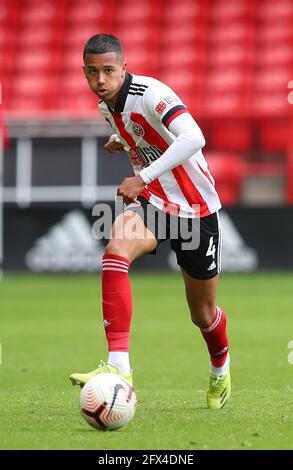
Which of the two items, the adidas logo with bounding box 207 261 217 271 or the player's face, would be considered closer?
the player's face

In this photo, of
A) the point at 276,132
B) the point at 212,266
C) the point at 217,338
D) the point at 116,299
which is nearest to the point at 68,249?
the point at 276,132

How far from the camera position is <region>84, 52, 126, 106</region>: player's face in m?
5.48

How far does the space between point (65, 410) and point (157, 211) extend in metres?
1.16

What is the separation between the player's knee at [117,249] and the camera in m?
5.39

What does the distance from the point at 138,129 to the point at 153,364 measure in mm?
2854

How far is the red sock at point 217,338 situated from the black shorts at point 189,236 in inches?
13.6

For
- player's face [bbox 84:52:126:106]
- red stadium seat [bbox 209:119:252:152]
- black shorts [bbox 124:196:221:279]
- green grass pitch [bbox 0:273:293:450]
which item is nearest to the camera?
green grass pitch [bbox 0:273:293:450]

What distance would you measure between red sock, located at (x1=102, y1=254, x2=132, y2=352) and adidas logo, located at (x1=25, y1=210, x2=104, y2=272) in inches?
422

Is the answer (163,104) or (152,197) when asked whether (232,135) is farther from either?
(163,104)

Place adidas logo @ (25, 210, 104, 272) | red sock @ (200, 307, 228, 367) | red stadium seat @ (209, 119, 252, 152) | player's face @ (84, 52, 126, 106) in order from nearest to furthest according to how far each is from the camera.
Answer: player's face @ (84, 52, 126, 106) < red sock @ (200, 307, 228, 367) < adidas logo @ (25, 210, 104, 272) < red stadium seat @ (209, 119, 252, 152)

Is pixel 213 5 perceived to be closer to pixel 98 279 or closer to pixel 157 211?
pixel 98 279

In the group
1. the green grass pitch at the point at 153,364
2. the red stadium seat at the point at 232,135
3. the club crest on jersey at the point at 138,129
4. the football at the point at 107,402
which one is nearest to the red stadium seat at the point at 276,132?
the red stadium seat at the point at 232,135

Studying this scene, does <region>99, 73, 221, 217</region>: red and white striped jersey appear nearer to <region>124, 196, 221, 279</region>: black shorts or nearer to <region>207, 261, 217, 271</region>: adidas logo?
<region>124, 196, 221, 279</region>: black shorts

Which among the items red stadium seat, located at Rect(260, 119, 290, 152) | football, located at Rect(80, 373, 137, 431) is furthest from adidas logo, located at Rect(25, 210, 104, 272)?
football, located at Rect(80, 373, 137, 431)
